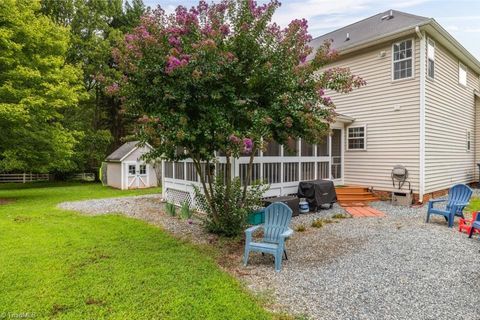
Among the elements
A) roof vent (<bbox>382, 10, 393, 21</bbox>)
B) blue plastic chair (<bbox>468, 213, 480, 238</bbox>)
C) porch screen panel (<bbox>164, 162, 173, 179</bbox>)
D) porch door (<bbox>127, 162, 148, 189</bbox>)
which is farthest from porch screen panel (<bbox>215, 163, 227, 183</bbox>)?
porch door (<bbox>127, 162, 148, 189</bbox>)

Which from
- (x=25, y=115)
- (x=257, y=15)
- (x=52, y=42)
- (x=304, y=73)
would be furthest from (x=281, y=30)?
(x=52, y=42)

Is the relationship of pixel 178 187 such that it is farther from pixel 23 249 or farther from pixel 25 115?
pixel 25 115

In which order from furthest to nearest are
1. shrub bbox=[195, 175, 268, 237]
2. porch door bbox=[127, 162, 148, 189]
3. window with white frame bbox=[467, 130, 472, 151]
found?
porch door bbox=[127, 162, 148, 189] < window with white frame bbox=[467, 130, 472, 151] < shrub bbox=[195, 175, 268, 237]

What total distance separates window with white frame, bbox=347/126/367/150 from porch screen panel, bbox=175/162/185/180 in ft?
21.9

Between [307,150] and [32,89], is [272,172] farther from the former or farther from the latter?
[32,89]

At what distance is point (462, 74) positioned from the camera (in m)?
12.5

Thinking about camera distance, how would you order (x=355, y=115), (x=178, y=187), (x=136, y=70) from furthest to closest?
(x=355, y=115)
(x=178, y=187)
(x=136, y=70)

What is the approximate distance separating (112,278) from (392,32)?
10.7m

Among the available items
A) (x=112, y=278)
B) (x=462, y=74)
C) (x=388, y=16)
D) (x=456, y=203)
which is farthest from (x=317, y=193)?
(x=462, y=74)

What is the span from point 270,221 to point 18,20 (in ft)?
44.2

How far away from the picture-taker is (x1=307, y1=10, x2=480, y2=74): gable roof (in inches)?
370

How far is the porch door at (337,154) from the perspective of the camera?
1162cm

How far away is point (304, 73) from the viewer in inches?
219

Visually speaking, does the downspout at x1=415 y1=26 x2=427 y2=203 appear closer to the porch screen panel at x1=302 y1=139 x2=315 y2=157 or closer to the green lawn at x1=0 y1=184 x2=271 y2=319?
the porch screen panel at x1=302 y1=139 x2=315 y2=157
